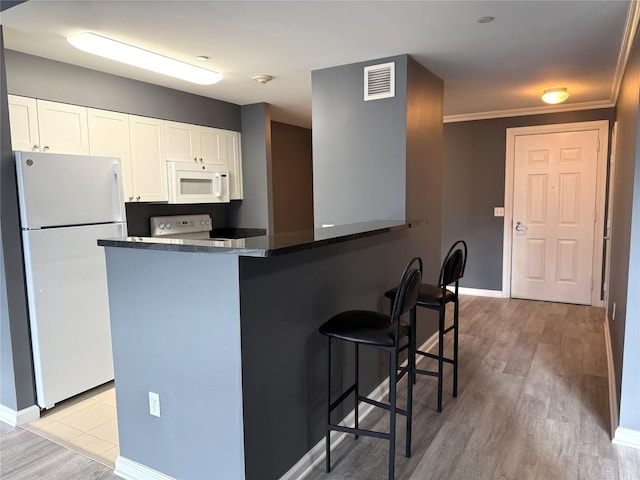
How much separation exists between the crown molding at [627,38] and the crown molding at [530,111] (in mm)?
1004

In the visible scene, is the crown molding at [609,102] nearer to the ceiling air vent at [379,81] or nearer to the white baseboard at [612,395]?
the ceiling air vent at [379,81]

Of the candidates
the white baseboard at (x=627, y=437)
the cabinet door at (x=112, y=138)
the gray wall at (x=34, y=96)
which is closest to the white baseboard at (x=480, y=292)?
the white baseboard at (x=627, y=437)

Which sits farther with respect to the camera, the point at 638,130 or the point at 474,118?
the point at 474,118

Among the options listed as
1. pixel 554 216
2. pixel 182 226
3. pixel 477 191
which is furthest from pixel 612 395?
pixel 182 226

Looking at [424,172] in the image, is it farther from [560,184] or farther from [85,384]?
[85,384]

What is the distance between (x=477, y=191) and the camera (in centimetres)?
566

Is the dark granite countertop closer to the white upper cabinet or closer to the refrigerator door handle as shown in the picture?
the refrigerator door handle

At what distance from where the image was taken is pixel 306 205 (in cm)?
667

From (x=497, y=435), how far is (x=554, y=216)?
361 cm

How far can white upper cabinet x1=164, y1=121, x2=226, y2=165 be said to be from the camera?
396cm

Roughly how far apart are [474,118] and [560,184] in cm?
132

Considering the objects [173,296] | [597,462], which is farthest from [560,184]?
[173,296]

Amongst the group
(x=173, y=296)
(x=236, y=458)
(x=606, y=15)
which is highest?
(x=606, y=15)

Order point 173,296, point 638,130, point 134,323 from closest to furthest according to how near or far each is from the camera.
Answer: point 173,296
point 134,323
point 638,130
